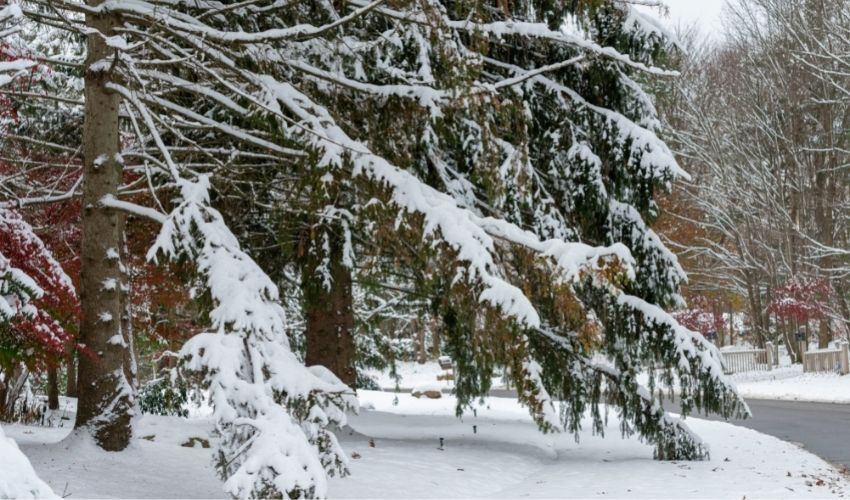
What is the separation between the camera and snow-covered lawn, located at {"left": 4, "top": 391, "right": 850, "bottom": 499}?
20.5 feet

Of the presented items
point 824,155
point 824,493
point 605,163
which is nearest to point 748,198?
point 824,155

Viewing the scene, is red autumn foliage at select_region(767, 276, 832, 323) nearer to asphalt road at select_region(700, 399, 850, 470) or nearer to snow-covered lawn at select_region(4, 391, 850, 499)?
asphalt road at select_region(700, 399, 850, 470)

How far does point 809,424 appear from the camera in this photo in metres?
13.9

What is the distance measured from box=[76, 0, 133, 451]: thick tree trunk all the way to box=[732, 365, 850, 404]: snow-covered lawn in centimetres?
1605

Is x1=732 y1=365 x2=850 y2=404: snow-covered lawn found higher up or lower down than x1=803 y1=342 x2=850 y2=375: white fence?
lower down

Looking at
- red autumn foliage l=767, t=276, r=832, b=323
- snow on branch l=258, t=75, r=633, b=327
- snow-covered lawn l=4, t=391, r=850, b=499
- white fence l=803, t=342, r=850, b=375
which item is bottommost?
snow-covered lawn l=4, t=391, r=850, b=499

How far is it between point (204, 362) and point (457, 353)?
16.9ft

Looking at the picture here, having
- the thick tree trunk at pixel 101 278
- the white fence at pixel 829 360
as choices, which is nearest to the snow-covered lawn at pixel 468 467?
the thick tree trunk at pixel 101 278

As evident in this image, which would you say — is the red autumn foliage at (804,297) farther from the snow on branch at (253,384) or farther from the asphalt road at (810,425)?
the snow on branch at (253,384)

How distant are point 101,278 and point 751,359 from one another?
2505cm

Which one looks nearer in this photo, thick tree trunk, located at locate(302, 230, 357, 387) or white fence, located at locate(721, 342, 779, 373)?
thick tree trunk, located at locate(302, 230, 357, 387)

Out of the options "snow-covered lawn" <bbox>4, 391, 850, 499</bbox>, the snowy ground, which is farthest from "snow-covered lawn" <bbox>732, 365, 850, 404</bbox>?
the snowy ground

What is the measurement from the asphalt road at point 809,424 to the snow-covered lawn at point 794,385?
126cm

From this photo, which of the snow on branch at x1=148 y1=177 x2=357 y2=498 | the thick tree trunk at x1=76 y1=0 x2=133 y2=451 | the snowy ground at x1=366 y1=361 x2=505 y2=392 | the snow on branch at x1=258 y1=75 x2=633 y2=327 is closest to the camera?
the snow on branch at x1=148 y1=177 x2=357 y2=498
